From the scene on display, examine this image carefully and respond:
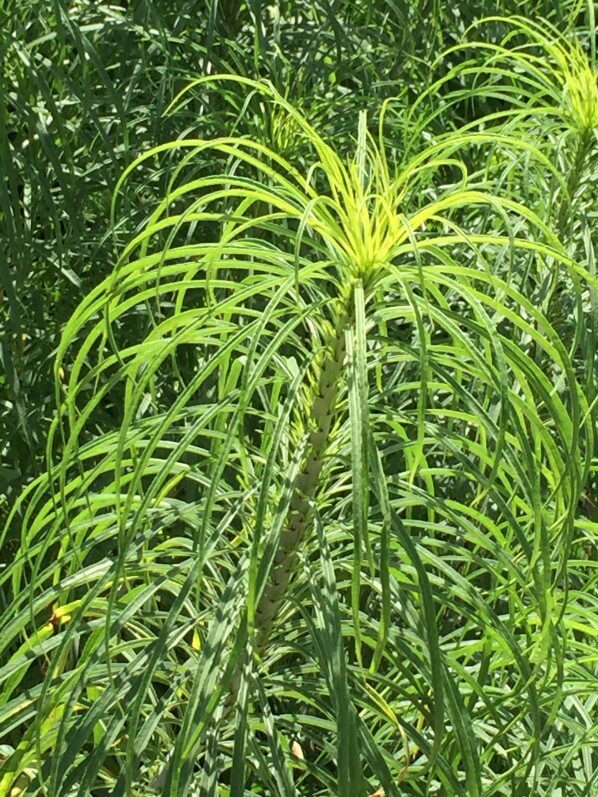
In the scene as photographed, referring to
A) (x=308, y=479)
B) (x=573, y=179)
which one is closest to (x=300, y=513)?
(x=308, y=479)

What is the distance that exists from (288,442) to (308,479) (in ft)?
0.16

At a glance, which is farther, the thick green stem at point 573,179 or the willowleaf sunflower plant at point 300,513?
the thick green stem at point 573,179

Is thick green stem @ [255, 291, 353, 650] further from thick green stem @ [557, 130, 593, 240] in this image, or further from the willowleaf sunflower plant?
thick green stem @ [557, 130, 593, 240]

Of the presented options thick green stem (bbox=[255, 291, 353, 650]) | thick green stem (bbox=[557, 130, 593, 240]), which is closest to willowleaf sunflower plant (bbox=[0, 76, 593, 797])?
thick green stem (bbox=[255, 291, 353, 650])

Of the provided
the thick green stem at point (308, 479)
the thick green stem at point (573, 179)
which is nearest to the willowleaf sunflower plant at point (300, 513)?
the thick green stem at point (308, 479)

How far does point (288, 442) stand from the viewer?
84 centimetres

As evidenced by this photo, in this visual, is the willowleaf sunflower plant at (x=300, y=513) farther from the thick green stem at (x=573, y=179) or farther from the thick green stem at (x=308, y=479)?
the thick green stem at (x=573, y=179)

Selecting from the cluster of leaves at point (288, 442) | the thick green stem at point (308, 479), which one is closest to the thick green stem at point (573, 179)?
the cluster of leaves at point (288, 442)

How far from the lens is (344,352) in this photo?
752 millimetres

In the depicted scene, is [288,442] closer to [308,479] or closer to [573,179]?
[308,479]

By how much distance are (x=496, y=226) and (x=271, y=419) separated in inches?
19.3

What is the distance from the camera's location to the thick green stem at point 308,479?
29.9 inches

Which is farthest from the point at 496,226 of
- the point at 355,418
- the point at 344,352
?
the point at 355,418

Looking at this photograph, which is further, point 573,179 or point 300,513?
point 573,179
